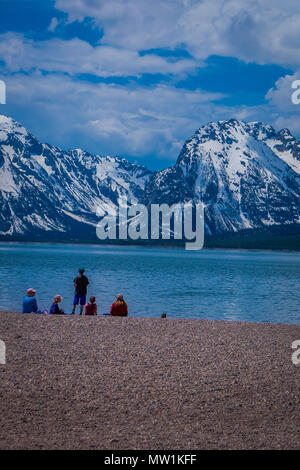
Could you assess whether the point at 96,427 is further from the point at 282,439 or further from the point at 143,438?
the point at 282,439

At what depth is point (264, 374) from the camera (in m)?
19.2

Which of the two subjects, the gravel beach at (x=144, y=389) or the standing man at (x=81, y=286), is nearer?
the gravel beach at (x=144, y=389)

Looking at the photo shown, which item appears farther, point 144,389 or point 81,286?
point 81,286

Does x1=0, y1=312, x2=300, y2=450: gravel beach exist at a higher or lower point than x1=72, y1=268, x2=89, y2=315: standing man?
lower

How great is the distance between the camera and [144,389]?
56.0ft

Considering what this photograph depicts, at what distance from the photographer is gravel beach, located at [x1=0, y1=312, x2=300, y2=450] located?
13.5 meters

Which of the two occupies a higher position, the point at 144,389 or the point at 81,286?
the point at 81,286

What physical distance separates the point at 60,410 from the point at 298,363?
10248mm

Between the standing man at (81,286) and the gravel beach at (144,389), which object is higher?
the standing man at (81,286)

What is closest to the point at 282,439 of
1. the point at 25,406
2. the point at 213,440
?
the point at 213,440

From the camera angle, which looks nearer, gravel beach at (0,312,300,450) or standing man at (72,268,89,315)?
gravel beach at (0,312,300,450)

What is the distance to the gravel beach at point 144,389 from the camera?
530 inches
